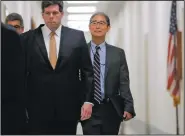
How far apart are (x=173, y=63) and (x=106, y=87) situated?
3777 mm

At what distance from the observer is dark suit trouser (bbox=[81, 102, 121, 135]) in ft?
10.6

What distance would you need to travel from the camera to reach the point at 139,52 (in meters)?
9.93

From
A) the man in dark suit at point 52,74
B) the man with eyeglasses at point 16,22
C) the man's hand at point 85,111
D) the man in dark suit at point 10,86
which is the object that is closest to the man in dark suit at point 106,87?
the man's hand at point 85,111

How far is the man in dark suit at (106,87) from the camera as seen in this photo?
128 inches

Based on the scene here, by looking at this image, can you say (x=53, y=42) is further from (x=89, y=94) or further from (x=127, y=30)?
(x=127, y=30)

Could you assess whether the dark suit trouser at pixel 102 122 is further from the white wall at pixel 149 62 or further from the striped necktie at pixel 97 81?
the white wall at pixel 149 62

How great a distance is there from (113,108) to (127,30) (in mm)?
8150

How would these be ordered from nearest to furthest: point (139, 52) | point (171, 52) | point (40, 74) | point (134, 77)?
1. point (40, 74)
2. point (171, 52)
3. point (139, 52)
4. point (134, 77)

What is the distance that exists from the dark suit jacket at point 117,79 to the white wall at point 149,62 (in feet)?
12.1

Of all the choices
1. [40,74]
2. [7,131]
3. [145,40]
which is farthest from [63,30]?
[145,40]

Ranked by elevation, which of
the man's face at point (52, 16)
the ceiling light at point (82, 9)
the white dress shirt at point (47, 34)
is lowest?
the ceiling light at point (82, 9)

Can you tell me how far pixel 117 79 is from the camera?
3.33 metres

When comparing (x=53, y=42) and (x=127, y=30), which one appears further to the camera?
(x=127, y=30)

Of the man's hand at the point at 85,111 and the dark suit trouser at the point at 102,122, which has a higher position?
the man's hand at the point at 85,111
